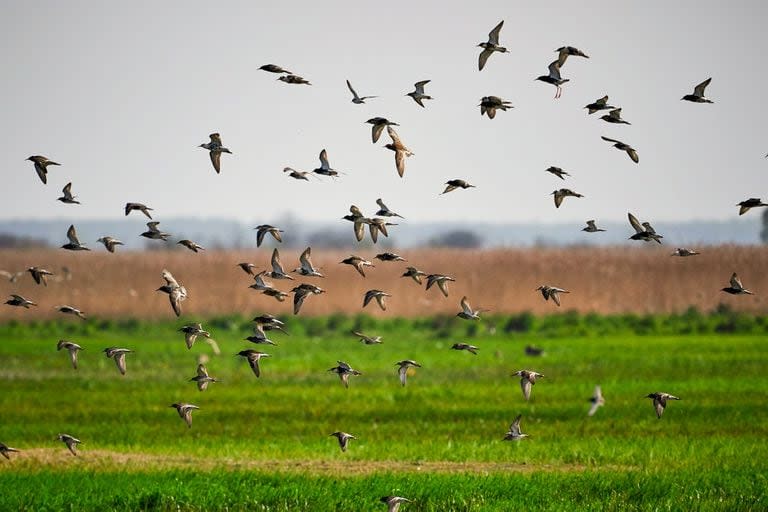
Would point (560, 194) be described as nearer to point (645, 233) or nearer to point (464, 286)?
point (645, 233)

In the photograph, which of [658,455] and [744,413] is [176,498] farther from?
[744,413]

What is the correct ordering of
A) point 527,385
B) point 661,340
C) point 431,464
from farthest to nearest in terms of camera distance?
point 661,340, point 431,464, point 527,385

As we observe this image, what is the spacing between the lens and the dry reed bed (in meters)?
56.8

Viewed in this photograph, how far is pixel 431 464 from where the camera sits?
23.7 metres

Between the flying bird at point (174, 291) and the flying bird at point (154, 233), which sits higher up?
the flying bird at point (154, 233)

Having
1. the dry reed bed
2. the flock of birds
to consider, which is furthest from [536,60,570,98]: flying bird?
the dry reed bed

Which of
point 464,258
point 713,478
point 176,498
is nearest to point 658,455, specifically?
point 713,478

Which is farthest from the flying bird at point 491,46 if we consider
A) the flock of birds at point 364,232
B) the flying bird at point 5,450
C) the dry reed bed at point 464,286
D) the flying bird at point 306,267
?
the dry reed bed at point 464,286

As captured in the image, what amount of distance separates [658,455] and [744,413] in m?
6.03

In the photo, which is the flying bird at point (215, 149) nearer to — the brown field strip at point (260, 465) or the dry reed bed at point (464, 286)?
the brown field strip at point (260, 465)

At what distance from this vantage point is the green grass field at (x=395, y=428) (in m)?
20.3

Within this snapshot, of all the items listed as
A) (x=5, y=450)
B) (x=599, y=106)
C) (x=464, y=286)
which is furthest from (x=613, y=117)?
(x=464, y=286)

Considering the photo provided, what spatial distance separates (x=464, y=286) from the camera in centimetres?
5916

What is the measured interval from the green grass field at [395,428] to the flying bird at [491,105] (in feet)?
16.6
